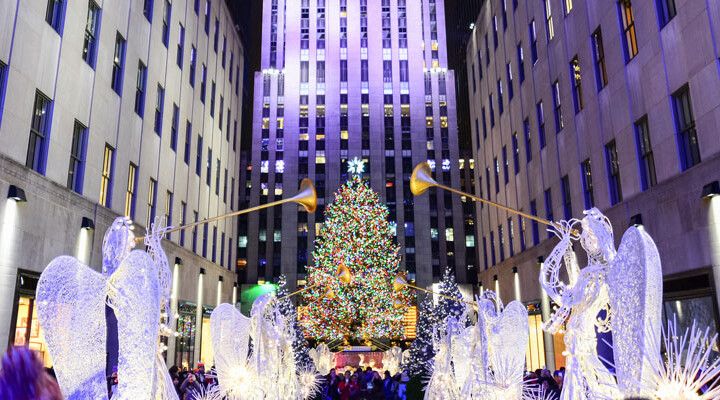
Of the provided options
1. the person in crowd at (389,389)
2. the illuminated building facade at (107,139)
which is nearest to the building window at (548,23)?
the person in crowd at (389,389)

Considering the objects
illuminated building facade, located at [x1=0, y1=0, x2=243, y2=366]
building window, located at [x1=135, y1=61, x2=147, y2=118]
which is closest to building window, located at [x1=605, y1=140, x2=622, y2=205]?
illuminated building facade, located at [x1=0, y1=0, x2=243, y2=366]

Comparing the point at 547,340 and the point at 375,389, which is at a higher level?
the point at 547,340

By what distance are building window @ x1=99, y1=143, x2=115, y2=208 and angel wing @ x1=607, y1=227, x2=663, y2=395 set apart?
18112mm

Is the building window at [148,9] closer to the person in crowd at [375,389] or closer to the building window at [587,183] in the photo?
the person in crowd at [375,389]

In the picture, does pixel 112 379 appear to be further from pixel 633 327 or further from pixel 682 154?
pixel 682 154

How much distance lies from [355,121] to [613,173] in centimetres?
4933

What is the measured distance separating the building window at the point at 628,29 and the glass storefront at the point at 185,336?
2169 centimetres

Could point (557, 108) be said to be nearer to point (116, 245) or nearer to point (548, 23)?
point (548, 23)

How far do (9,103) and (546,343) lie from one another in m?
23.3

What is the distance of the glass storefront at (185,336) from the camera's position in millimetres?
25797

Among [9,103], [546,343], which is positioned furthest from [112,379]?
[546,343]

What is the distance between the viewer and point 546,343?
84.0 ft

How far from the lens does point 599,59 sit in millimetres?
20266

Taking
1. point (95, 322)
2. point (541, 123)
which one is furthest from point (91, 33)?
point (541, 123)
